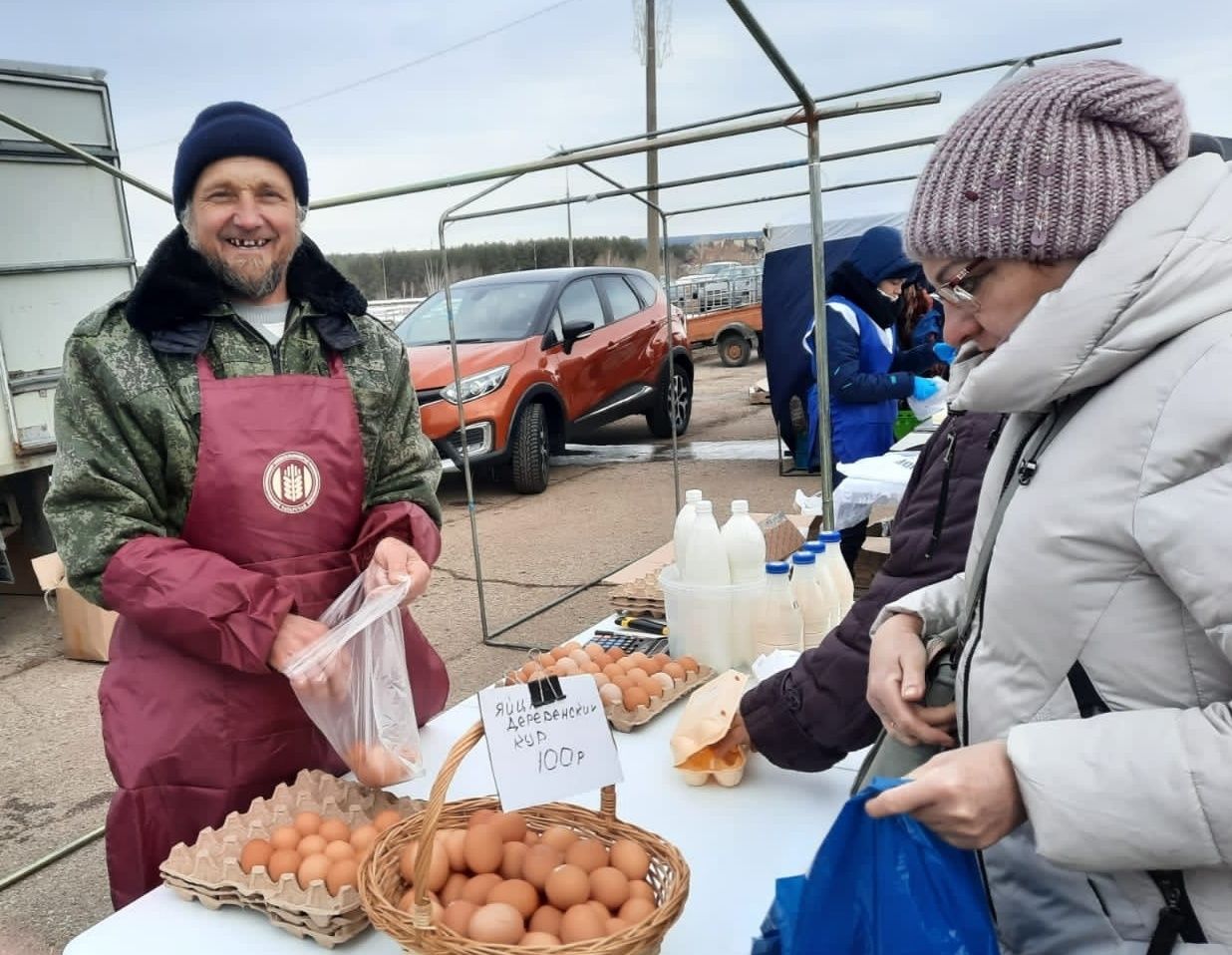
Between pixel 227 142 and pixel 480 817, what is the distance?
1301 millimetres

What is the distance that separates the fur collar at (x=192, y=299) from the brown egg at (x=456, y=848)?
1011mm

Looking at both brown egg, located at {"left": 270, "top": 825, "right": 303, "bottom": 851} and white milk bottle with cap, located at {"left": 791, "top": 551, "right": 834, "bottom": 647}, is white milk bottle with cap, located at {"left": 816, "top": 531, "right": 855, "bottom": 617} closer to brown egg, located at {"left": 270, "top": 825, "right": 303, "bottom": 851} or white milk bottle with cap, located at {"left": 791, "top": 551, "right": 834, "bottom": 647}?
white milk bottle with cap, located at {"left": 791, "top": 551, "right": 834, "bottom": 647}

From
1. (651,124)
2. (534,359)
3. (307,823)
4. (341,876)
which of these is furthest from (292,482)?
(651,124)

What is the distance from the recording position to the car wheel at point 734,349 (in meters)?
17.9

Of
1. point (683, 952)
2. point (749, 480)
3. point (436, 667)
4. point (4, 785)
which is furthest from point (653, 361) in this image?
point (683, 952)

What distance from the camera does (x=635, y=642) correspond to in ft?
7.52

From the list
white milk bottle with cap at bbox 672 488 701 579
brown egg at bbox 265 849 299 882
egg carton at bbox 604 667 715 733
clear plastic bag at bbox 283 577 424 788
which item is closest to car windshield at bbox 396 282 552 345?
white milk bottle with cap at bbox 672 488 701 579

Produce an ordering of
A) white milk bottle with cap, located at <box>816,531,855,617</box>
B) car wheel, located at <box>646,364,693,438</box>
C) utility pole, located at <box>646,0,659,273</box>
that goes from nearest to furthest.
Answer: white milk bottle with cap, located at <box>816,531,855,617</box> → car wheel, located at <box>646,364,693,438</box> → utility pole, located at <box>646,0,659,273</box>

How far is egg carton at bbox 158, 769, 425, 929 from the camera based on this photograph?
1.23m

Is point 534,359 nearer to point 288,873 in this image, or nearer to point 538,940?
point 288,873

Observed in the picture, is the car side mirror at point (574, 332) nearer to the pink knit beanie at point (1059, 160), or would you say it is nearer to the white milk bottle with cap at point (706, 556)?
the white milk bottle with cap at point (706, 556)

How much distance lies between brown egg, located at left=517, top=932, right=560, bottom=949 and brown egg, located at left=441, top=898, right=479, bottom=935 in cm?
7

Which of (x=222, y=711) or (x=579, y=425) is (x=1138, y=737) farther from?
(x=579, y=425)

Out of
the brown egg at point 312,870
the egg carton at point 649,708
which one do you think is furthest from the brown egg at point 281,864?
the egg carton at point 649,708
